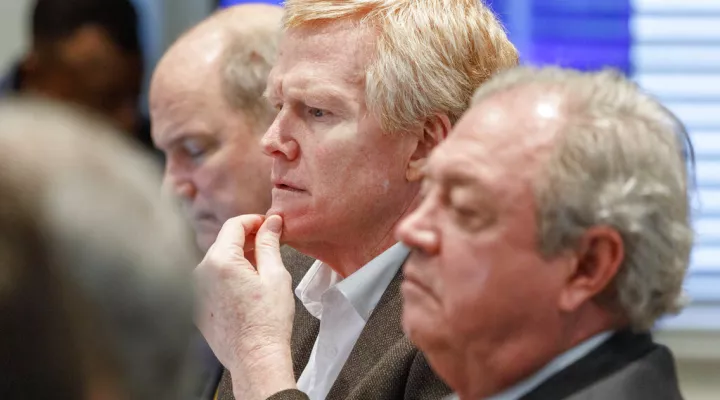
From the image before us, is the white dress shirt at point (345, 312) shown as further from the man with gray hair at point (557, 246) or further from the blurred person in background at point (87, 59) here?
the blurred person in background at point (87, 59)

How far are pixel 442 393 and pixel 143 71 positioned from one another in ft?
7.50

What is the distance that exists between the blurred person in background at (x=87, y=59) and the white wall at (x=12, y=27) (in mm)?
406

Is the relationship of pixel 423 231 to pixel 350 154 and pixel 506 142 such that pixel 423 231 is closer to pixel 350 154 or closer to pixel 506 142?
pixel 506 142

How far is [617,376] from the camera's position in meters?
1.37

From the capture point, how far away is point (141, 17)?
3.87 metres

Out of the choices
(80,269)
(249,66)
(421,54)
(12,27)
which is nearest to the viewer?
(80,269)

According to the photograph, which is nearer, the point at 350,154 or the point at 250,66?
the point at 350,154

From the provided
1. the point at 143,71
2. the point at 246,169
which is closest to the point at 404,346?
the point at 246,169

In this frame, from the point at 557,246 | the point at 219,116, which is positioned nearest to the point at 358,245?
the point at 557,246

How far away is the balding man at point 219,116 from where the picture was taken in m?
2.56

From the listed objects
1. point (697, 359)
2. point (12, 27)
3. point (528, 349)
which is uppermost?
point (528, 349)

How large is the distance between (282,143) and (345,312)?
0.98ft

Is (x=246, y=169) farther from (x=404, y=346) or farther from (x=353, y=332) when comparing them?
(x=404, y=346)

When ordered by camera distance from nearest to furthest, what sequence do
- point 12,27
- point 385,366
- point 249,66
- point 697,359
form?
point 385,366, point 249,66, point 697,359, point 12,27
